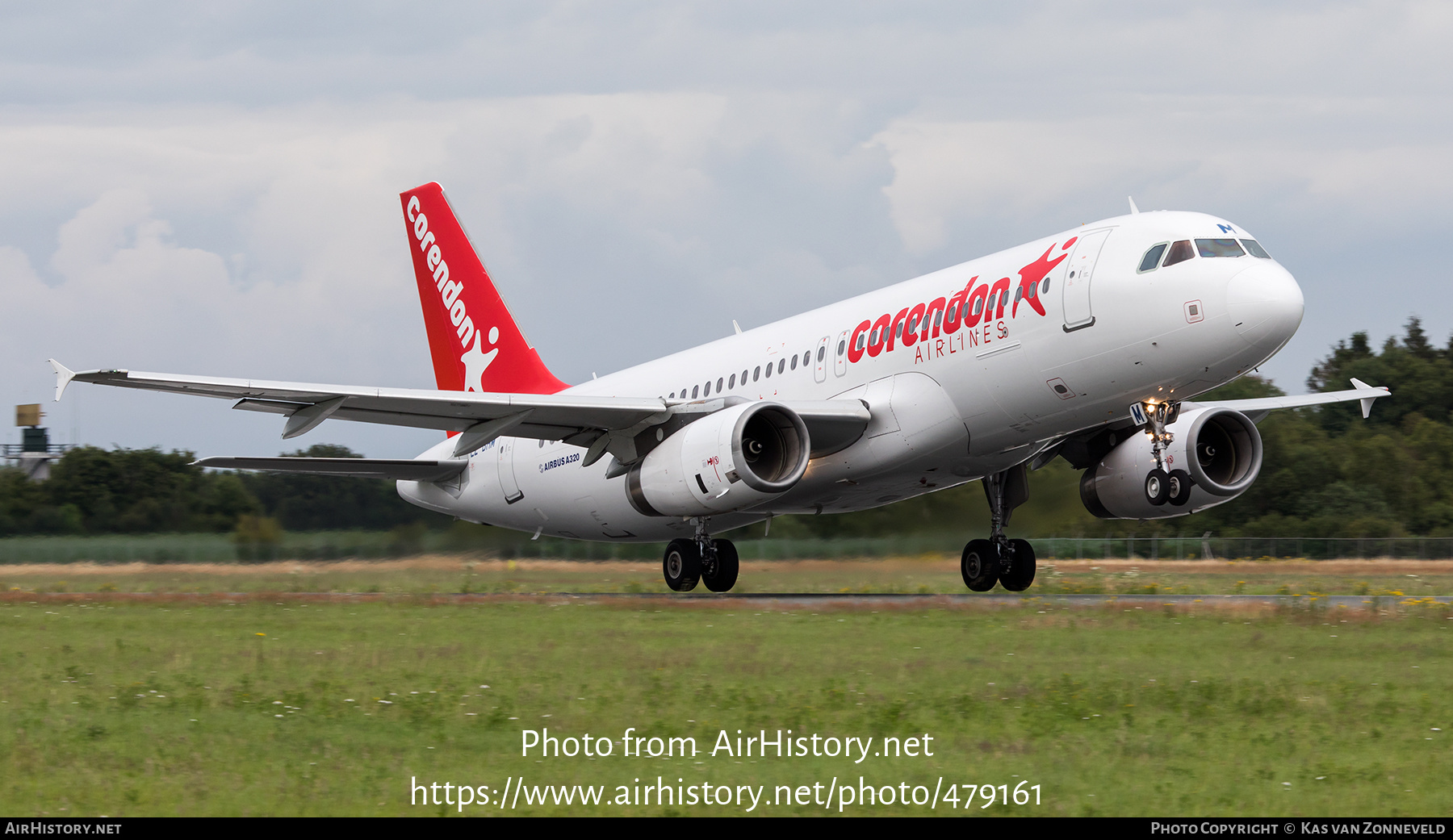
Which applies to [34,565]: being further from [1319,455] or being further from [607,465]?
[1319,455]

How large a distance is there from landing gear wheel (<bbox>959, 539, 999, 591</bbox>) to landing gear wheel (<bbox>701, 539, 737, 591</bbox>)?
13.5 ft

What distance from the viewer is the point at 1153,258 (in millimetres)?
19469

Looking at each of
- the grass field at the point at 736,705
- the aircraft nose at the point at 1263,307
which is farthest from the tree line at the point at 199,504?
the aircraft nose at the point at 1263,307

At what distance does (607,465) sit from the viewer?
86.3 ft

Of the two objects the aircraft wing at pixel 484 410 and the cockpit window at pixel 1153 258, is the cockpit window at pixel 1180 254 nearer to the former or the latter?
the cockpit window at pixel 1153 258

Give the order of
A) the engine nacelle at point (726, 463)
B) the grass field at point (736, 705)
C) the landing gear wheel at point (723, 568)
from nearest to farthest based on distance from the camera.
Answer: the grass field at point (736, 705)
the engine nacelle at point (726, 463)
the landing gear wheel at point (723, 568)

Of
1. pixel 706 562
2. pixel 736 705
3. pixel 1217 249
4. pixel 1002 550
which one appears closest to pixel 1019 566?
pixel 1002 550

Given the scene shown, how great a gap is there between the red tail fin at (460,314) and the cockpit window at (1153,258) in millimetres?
13854

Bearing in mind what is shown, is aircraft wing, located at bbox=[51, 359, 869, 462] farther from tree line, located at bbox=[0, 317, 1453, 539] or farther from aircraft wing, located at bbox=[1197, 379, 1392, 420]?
aircraft wing, located at bbox=[1197, 379, 1392, 420]

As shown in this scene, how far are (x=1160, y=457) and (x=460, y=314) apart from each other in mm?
15991

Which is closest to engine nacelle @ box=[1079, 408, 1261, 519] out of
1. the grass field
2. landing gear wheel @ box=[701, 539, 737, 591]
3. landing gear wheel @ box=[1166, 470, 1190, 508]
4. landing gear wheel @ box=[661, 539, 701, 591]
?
landing gear wheel @ box=[1166, 470, 1190, 508]

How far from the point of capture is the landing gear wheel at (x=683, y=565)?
80.9ft

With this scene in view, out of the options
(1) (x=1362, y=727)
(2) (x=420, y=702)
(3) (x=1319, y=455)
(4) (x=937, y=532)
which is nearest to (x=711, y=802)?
(2) (x=420, y=702)

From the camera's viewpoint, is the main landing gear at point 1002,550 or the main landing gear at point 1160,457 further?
the main landing gear at point 1002,550
